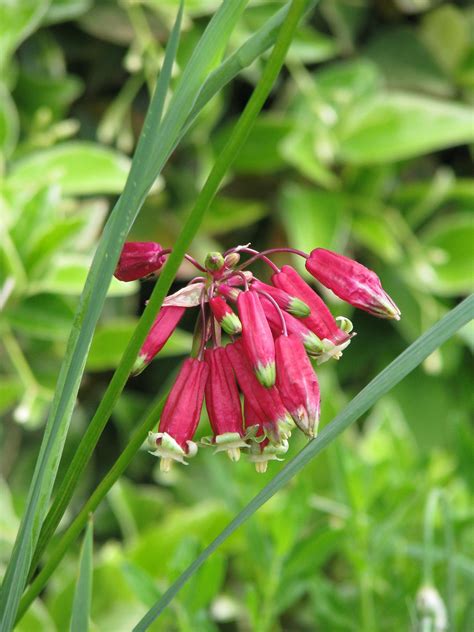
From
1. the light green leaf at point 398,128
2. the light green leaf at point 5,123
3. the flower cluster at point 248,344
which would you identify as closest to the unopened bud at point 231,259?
the flower cluster at point 248,344

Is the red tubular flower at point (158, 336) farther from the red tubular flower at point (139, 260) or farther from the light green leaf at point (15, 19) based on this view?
the light green leaf at point (15, 19)

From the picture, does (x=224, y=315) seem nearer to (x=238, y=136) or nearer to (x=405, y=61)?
(x=238, y=136)

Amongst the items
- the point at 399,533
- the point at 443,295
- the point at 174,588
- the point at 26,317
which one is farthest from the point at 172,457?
the point at 443,295

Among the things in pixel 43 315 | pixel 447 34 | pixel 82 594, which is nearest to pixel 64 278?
pixel 43 315

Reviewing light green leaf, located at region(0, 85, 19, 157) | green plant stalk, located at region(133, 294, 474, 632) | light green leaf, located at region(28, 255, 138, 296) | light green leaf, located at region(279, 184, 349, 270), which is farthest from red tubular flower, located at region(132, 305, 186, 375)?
light green leaf, located at region(279, 184, 349, 270)

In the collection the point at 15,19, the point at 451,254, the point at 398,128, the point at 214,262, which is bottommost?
the point at 451,254

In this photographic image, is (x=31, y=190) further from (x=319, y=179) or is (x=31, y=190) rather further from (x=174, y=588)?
(x=174, y=588)
